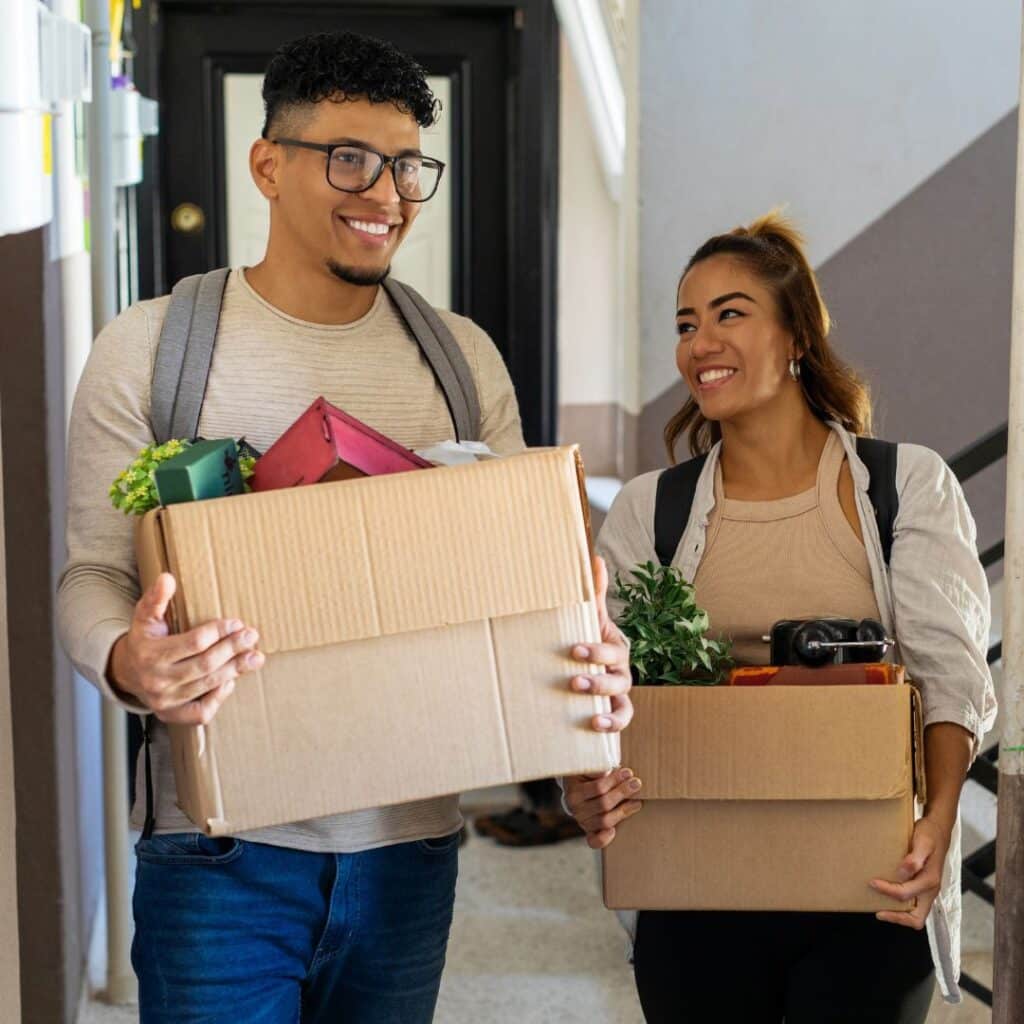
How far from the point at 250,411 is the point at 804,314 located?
807 mm

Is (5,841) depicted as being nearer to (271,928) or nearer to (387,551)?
(271,928)

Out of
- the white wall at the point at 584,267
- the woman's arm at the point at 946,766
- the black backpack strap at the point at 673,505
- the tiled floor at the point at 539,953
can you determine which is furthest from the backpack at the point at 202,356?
the white wall at the point at 584,267

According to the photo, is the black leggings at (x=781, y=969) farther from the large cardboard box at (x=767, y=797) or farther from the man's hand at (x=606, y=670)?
the man's hand at (x=606, y=670)

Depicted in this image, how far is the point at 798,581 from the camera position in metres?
1.75

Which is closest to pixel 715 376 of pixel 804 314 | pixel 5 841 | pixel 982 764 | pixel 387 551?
pixel 804 314

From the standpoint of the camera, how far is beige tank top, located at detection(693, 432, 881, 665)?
1736 mm

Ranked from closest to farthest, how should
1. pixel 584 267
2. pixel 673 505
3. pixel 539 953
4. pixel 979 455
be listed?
pixel 673 505
pixel 979 455
pixel 539 953
pixel 584 267

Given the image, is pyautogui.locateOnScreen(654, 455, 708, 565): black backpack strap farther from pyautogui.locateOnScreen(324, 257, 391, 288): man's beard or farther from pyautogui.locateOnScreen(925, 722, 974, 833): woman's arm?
pyautogui.locateOnScreen(324, 257, 391, 288): man's beard

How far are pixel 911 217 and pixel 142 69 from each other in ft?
7.06

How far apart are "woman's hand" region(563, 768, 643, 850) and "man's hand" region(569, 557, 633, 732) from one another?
18cm

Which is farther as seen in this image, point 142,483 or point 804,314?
point 804,314

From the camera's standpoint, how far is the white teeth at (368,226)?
1.48 metres

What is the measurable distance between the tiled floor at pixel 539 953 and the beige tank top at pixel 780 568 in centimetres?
124

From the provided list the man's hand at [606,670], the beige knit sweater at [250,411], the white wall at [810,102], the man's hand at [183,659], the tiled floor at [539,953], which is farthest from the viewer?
the white wall at [810,102]
